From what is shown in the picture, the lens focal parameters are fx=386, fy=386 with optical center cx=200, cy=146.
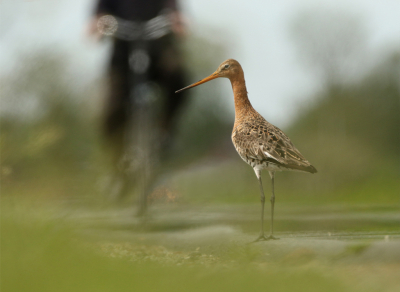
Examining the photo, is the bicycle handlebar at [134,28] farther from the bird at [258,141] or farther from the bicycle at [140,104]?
the bird at [258,141]

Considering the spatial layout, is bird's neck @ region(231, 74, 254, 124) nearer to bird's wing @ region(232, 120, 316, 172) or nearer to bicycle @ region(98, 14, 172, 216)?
bird's wing @ region(232, 120, 316, 172)

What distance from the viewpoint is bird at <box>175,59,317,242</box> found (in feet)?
7.43

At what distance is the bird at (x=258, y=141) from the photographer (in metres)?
2.27

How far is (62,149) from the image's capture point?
4164 millimetres

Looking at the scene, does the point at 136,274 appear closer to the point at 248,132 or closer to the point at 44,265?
the point at 44,265

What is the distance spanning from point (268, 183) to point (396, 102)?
1856 mm

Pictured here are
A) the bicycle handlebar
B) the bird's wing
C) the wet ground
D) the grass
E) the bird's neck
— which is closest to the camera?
the grass

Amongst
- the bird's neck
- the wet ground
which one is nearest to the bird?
the bird's neck

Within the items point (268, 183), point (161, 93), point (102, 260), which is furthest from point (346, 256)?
point (161, 93)

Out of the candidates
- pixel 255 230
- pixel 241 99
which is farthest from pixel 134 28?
pixel 255 230

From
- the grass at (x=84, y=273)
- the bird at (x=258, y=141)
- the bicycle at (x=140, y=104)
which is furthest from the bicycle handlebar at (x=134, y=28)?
the grass at (x=84, y=273)

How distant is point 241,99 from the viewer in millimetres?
2584

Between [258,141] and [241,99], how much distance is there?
37cm

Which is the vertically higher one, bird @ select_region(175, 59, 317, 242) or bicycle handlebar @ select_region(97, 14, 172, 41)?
bicycle handlebar @ select_region(97, 14, 172, 41)
